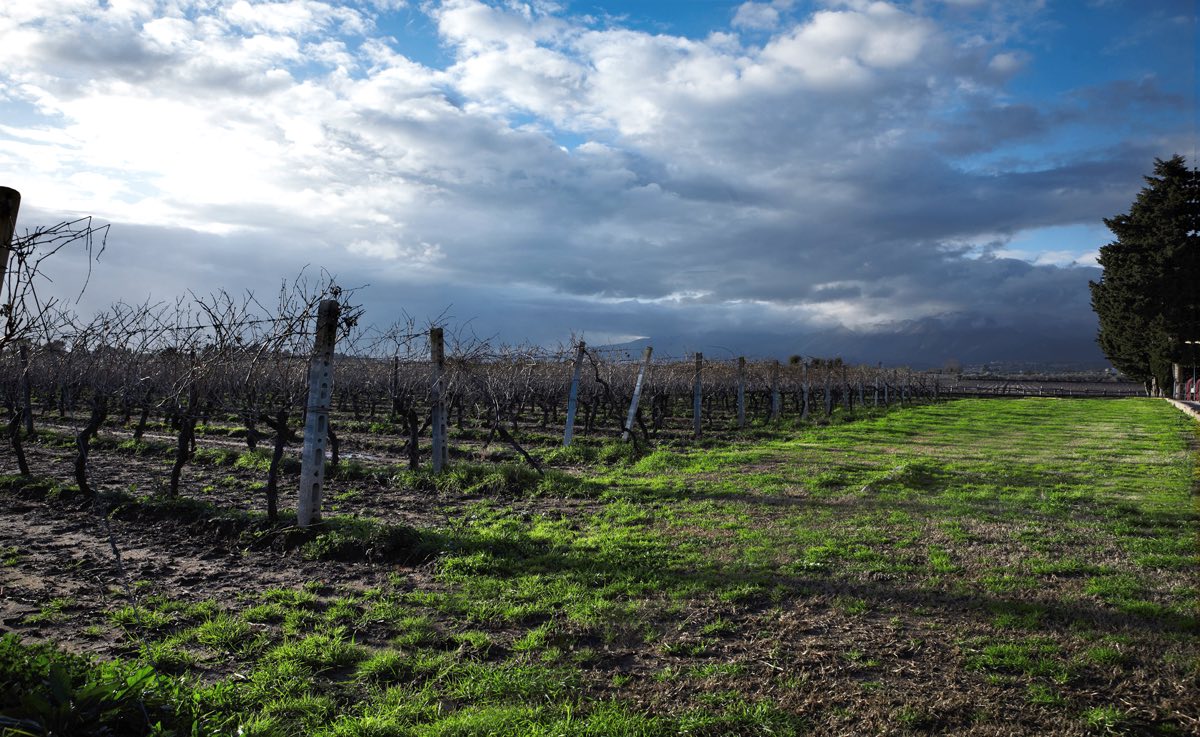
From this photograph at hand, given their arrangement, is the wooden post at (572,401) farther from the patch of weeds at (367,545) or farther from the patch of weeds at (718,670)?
the patch of weeds at (718,670)

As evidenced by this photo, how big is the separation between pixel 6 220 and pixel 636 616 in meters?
4.10

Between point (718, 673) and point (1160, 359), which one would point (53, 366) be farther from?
point (1160, 359)

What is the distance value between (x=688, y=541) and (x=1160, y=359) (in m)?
45.8

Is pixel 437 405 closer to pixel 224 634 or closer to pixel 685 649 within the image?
pixel 224 634

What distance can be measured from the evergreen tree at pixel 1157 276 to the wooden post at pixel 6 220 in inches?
1936

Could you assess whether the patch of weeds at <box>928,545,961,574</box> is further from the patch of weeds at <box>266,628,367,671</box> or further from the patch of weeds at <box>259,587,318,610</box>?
the patch of weeds at <box>259,587,318,610</box>

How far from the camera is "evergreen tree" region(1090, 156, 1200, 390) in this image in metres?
37.2

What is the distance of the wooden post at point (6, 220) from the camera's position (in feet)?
9.67

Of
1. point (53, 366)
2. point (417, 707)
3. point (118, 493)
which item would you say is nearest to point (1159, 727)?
point (417, 707)

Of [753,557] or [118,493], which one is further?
[118,493]

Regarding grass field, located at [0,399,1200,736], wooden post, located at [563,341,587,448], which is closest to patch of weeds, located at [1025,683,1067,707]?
grass field, located at [0,399,1200,736]

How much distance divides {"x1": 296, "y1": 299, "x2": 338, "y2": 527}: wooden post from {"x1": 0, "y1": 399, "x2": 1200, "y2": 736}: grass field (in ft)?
1.56

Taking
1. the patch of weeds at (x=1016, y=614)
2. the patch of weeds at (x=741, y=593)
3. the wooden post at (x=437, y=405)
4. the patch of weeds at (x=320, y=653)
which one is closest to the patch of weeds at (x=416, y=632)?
the patch of weeds at (x=320, y=653)

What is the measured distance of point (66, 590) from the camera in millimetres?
5039
